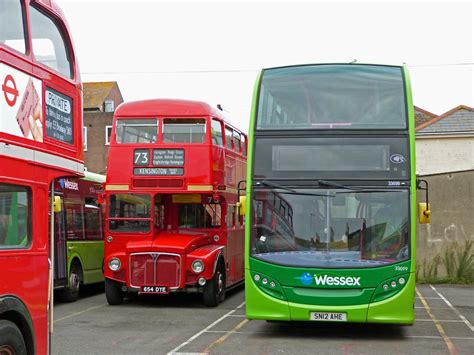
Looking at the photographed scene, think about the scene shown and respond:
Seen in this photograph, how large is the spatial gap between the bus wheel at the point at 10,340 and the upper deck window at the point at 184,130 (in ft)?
33.3

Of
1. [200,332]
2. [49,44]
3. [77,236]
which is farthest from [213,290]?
[49,44]

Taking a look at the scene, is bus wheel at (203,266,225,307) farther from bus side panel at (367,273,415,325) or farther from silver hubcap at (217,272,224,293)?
bus side panel at (367,273,415,325)

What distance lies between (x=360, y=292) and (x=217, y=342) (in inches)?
87.6

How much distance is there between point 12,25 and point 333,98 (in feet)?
21.0

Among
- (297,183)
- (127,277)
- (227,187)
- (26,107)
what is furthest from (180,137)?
(26,107)

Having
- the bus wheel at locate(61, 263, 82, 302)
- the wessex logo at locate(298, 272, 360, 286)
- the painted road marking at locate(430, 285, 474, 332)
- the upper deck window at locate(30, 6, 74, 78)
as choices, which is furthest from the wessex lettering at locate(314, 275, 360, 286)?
the bus wheel at locate(61, 263, 82, 302)

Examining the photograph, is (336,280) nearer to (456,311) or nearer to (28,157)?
(456,311)

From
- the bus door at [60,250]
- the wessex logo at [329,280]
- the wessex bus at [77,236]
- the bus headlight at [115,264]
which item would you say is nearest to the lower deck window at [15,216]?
the wessex logo at [329,280]

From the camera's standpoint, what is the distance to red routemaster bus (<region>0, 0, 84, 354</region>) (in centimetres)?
580

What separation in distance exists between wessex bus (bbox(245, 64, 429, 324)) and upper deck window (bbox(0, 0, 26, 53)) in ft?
17.9

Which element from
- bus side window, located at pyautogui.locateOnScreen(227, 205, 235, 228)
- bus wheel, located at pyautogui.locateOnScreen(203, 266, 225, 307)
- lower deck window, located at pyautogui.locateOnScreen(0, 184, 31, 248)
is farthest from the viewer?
bus side window, located at pyautogui.locateOnScreen(227, 205, 235, 228)

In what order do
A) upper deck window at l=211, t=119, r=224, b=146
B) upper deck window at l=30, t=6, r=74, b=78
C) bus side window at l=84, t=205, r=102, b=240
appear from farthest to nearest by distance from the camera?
bus side window at l=84, t=205, r=102, b=240 → upper deck window at l=211, t=119, r=224, b=146 → upper deck window at l=30, t=6, r=74, b=78

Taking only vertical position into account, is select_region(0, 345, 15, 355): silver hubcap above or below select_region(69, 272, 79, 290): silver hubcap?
above

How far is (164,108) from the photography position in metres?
16.2
